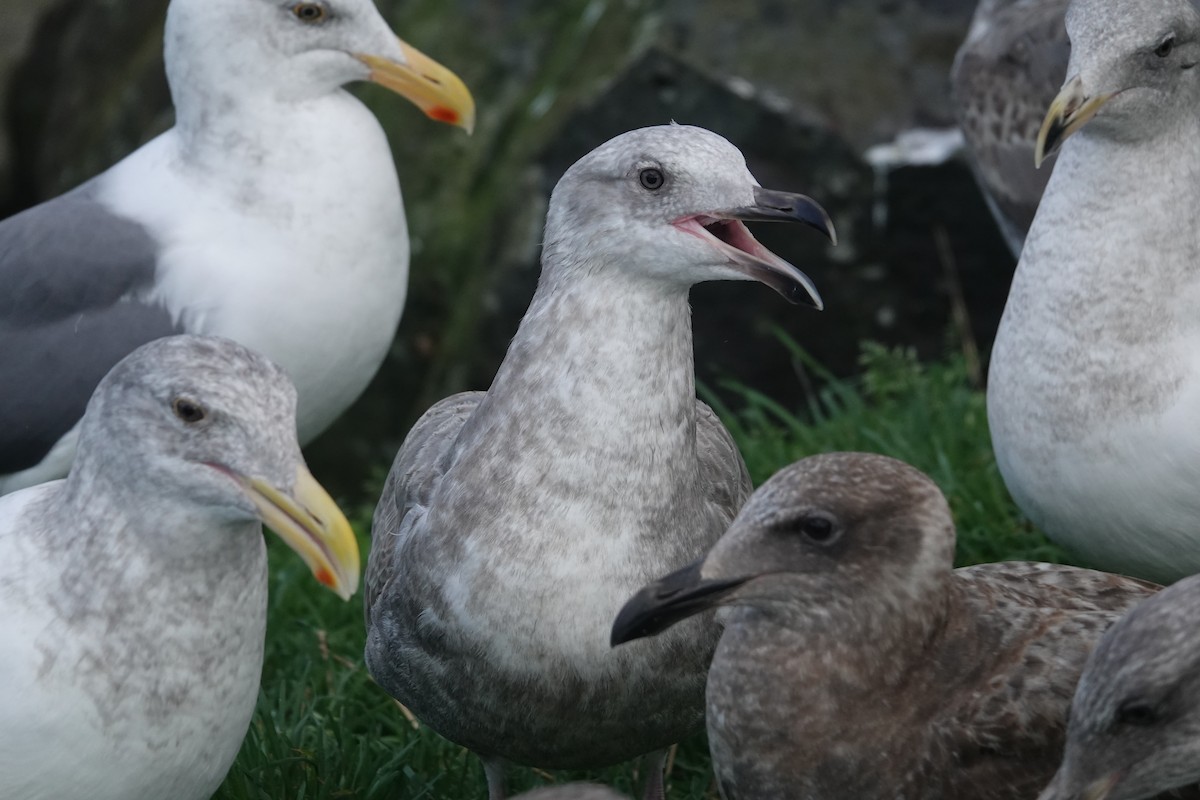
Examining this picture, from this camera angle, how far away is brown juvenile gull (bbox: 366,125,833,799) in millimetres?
3658

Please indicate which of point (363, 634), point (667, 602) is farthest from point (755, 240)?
point (363, 634)

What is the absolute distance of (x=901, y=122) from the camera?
662cm

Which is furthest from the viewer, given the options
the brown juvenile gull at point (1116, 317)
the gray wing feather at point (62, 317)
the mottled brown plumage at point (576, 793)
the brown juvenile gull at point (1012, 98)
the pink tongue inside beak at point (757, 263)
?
the brown juvenile gull at point (1012, 98)

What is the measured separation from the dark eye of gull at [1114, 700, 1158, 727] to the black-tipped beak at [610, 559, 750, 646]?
69 centimetres

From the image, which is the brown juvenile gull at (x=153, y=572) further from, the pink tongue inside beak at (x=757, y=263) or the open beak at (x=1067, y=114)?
the open beak at (x=1067, y=114)

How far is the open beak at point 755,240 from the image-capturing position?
357 centimetres

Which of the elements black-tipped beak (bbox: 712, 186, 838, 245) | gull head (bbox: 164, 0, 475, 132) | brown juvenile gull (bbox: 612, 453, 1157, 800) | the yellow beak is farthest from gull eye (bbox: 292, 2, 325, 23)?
brown juvenile gull (bbox: 612, 453, 1157, 800)

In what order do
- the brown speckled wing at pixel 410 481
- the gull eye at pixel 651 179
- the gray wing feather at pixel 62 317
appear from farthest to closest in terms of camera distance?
the gray wing feather at pixel 62 317
the brown speckled wing at pixel 410 481
the gull eye at pixel 651 179

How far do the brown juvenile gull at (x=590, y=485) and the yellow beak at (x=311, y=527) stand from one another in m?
0.47

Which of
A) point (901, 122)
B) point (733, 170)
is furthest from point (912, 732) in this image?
point (901, 122)

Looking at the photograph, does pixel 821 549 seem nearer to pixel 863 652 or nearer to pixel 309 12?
pixel 863 652

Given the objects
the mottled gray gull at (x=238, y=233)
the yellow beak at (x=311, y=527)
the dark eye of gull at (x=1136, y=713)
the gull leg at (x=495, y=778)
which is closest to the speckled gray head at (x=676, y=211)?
the yellow beak at (x=311, y=527)

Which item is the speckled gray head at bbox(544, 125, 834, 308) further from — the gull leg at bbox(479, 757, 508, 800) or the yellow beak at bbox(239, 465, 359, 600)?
the gull leg at bbox(479, 757, 508, 800)

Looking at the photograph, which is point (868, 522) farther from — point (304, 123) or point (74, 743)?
point (304, 123)
